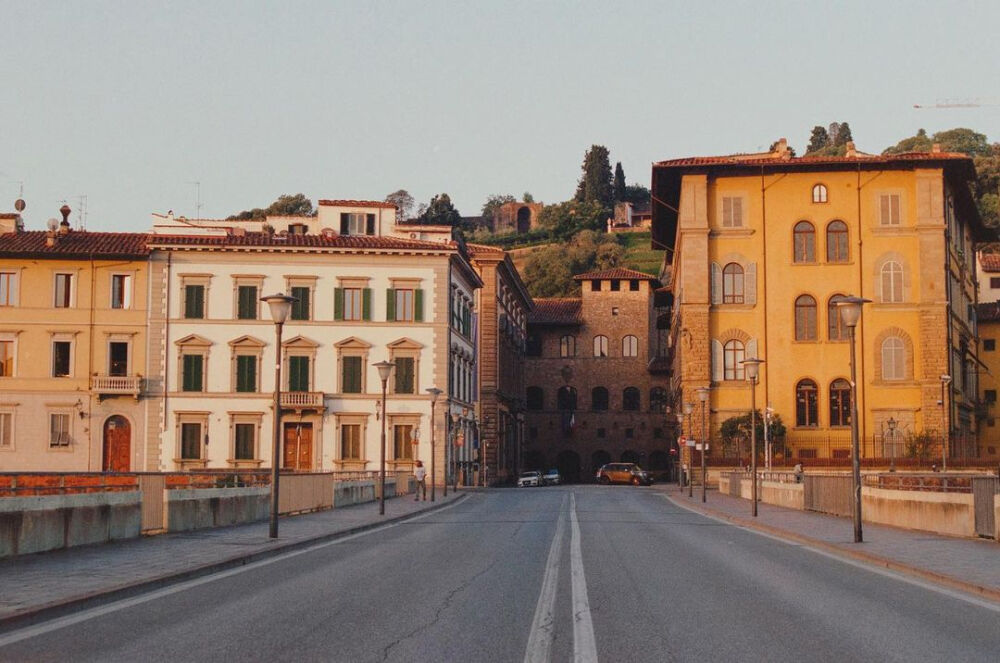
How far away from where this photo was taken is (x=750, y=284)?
2776 inches

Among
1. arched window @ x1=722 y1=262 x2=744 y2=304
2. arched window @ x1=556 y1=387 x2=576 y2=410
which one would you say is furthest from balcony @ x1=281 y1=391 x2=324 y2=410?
arched window @ x1=556 y1=387 x2=576 y2=410

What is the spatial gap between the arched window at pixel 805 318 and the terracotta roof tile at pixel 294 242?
20.1 meters

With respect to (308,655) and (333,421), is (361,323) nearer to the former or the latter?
(333,421)

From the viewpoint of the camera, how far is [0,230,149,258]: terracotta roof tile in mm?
64188

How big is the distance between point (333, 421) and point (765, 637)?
5449cm

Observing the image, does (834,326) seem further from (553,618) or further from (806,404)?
(553,618)

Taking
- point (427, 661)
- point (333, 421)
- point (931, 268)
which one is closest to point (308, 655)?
point (427, 661)

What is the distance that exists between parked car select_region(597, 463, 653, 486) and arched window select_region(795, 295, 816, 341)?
17788mm

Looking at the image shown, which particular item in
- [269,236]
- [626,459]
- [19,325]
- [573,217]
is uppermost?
[573,217]

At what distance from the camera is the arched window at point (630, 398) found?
10669 cm

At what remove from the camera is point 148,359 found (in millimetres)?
64688

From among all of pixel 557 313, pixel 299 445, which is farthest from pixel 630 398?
pixel 299 445

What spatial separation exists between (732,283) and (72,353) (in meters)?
36.0

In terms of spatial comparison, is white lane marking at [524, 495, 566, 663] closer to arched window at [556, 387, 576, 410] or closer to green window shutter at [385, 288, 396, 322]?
green window shutter at [385, 288, 396, 322]
